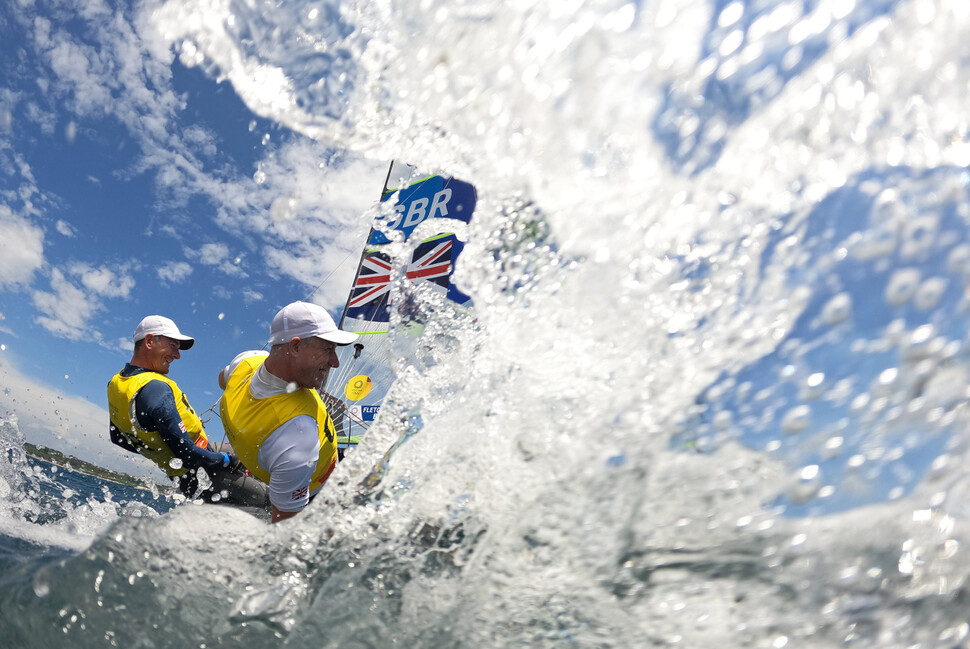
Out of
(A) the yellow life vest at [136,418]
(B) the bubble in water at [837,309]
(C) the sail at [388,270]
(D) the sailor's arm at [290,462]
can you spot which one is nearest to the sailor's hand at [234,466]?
(A) the yellow life vest at [136,418]

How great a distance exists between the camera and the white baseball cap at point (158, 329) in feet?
11.9

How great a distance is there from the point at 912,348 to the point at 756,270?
34 centimetres

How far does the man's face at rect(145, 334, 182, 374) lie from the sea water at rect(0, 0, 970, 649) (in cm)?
199

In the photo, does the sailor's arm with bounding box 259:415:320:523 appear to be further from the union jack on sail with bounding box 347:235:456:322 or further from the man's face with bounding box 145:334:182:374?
the union jack on sail with bounding box 347:235:456:322

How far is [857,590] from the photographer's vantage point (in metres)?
1.19

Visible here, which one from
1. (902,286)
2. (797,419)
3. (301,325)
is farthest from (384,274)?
(902,286)

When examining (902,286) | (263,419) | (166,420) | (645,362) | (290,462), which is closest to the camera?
(902,286)

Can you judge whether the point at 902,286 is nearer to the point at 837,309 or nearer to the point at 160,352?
the point at 837,309

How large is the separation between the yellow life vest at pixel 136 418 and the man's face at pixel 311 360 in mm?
1389

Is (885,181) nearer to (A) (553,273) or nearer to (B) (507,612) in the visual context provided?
(A) (553,273)

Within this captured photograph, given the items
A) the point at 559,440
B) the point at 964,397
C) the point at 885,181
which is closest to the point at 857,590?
the point at 964,397

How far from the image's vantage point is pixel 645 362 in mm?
1418

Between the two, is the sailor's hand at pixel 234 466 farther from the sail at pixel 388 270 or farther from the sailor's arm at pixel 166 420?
the sail at pixel 388 270

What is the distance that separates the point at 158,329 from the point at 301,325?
1622 mm
